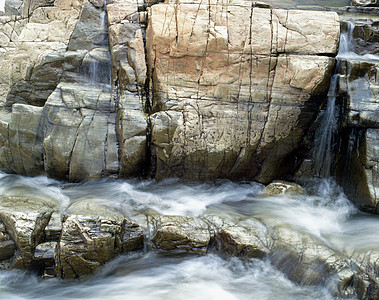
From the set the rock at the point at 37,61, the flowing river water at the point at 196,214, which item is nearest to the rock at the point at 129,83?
the flowing river water at the point at 196,214

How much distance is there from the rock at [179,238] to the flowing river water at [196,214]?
0.13m

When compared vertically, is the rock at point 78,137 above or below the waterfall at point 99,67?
below

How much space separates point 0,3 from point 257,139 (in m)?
8.89

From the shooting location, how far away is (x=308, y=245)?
16.7 ft

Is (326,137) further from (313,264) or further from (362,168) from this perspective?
(313,264)

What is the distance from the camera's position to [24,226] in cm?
493

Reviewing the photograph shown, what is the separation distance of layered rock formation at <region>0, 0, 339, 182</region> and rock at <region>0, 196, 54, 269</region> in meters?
1.67

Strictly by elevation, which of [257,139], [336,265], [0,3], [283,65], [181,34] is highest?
[0,3]

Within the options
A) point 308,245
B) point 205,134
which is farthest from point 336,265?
point 205,134

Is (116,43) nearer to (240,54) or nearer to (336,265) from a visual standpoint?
(240,54)

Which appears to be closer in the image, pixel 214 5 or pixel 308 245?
pixel 308 245

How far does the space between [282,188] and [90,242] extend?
12.1 feet

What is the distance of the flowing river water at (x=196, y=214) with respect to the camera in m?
4.80

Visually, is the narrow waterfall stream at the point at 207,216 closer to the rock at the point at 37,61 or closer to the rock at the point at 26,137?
the rock at the point at 26,137
